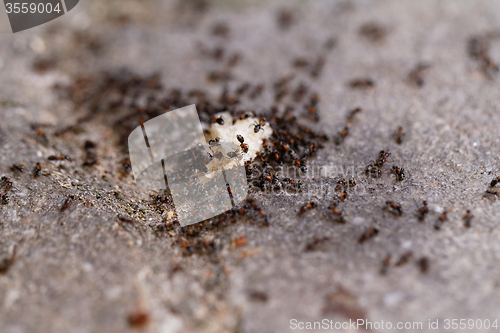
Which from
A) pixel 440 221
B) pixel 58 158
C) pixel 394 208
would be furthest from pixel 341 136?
pixel 58 158

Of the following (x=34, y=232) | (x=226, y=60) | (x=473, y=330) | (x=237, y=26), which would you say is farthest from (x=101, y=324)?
(x=237, y=26)

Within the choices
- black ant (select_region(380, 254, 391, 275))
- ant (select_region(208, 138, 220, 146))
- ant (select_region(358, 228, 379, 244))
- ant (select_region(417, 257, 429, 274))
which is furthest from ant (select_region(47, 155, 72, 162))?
ant (select_region(417, 257, 429, 274))

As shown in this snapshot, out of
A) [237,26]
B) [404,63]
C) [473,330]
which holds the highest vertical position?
[237,26]

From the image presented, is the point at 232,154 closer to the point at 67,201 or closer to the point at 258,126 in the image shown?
the point at 258,126

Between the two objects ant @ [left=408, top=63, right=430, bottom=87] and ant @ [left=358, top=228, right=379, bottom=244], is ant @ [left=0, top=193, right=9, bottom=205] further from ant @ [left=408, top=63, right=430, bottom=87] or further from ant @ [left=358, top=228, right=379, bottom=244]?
ant @ [left=408, top=63, right=430, bottom=87]

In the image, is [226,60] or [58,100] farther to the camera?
[226,60]

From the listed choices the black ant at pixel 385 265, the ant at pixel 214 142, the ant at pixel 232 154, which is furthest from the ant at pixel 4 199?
the black ant at pixel 385 265

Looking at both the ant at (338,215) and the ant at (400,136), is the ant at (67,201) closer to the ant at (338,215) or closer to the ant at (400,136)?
the ant at (338,215)

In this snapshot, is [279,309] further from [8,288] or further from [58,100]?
[58,100]
